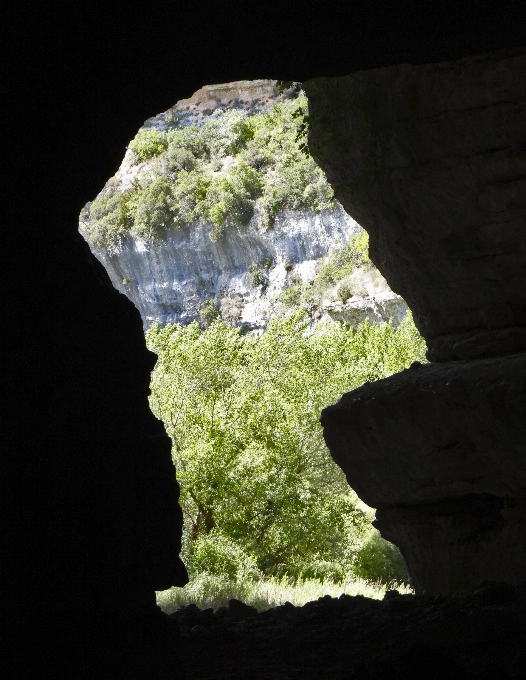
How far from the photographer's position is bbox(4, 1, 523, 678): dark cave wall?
317cm

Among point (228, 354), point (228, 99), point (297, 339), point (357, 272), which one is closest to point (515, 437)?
point (228, 354)

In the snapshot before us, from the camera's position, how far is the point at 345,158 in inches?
348

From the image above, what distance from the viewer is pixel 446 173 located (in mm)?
8344

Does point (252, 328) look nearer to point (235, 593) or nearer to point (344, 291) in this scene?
point (344, 291)

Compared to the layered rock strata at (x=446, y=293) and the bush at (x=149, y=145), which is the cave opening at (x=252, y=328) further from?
the layered rock strata at (x=446, y=293)

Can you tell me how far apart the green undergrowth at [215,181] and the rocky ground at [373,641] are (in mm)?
37865

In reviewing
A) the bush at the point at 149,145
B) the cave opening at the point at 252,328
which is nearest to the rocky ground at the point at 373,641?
the cave opening at the point at 252,328

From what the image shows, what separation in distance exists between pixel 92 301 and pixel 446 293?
6.30 metres

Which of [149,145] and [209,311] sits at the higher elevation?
[149,145]

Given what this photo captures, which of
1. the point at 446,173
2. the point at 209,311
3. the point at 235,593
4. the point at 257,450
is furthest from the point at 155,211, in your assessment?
the point at 446,173

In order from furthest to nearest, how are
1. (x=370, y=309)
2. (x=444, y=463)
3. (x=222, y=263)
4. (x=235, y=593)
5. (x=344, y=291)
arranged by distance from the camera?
1. (x=222, y=263)
2. (x=344, y=291)
3. (x=370, y=309)
4. (x=235, y=593)
5. (x=444, y=463)

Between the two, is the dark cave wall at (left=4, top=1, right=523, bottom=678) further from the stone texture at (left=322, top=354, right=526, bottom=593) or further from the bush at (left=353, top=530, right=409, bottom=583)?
the bush at (left=353, top=530, right=409, bottom=583)

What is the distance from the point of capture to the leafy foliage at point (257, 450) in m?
16.8

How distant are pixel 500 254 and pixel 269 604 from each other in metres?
6.35
